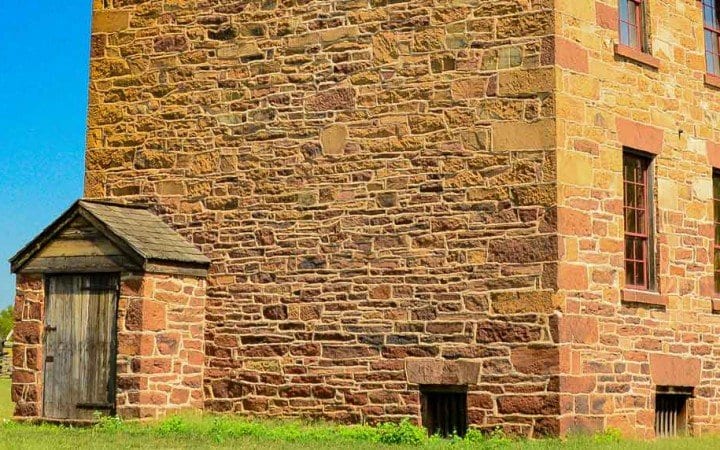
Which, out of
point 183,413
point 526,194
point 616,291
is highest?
point 526,194

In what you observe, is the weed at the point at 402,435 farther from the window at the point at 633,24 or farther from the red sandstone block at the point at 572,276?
the window at the point at 633,24

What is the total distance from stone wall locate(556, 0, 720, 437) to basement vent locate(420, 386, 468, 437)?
141 cm

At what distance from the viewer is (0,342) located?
128 ft

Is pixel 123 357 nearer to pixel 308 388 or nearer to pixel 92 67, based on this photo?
pixel 308 388

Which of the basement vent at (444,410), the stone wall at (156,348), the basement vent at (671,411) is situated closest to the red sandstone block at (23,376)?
the stone wall at (156,348)

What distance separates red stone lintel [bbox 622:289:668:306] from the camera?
50.2 ft

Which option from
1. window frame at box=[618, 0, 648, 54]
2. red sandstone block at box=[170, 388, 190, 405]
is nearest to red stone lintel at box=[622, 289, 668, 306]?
window frame at box=[618, 0, 648, 54]

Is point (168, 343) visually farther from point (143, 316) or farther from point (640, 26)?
point (640, 26)

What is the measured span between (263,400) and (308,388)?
2.48 ft

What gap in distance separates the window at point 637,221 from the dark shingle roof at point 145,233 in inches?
230

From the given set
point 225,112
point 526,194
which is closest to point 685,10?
point 526,194

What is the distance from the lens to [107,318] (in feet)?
53.3

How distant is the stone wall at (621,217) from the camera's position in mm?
14617

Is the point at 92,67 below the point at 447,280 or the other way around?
the other way around
